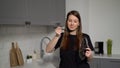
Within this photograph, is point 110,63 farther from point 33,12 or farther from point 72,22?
point 33,12

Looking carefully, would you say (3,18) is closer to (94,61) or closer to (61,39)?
(61,39)

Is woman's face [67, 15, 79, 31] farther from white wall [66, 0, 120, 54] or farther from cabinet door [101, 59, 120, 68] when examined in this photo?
white wall [66, 0, 120, 54]

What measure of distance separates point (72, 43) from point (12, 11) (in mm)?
768

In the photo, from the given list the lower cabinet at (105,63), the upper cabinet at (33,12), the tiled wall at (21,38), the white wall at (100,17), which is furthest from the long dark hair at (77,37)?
the white wall at (100,17)

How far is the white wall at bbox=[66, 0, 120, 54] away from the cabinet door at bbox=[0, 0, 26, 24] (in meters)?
1.60

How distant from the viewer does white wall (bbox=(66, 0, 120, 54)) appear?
12.2ft

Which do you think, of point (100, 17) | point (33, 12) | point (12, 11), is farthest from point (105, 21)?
point (12, 11)

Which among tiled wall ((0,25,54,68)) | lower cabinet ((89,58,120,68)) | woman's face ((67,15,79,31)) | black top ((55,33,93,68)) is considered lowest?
lower cabinet ((89,58,120,68))

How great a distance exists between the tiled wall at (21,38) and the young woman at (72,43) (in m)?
0.49

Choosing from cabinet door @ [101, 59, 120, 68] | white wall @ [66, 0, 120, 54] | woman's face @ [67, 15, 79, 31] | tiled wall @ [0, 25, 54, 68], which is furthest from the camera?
white wall @ [66, 0, 120, 54]

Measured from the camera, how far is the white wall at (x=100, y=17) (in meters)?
3.72

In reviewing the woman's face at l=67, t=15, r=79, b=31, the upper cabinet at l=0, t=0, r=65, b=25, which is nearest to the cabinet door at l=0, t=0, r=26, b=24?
the upper cabinet at l=0, t=0, r=65, b=25

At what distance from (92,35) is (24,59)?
1.54 m

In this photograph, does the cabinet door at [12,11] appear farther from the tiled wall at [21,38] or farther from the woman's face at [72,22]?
the woman's face at [72,22]
